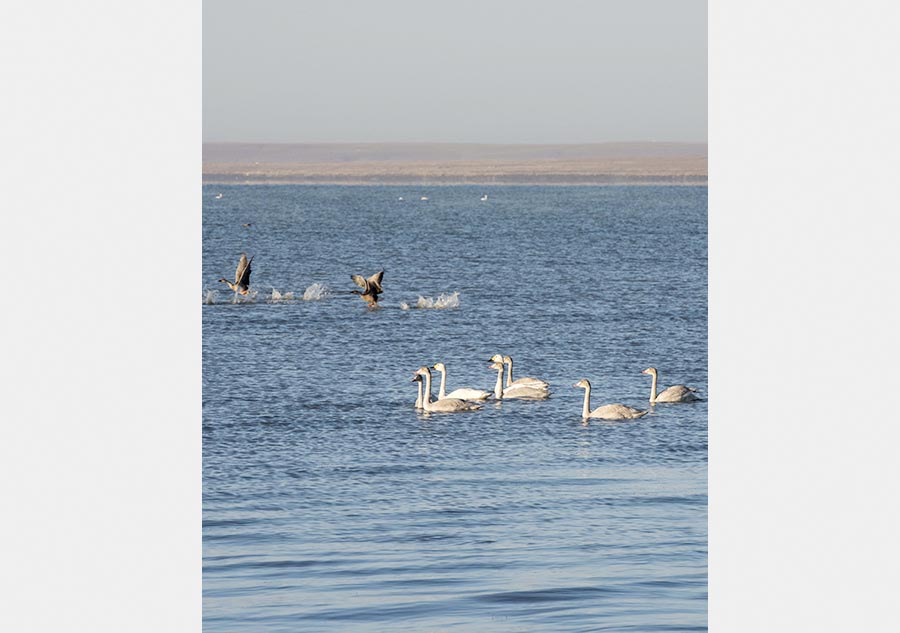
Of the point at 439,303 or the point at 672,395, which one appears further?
the point at 439,303

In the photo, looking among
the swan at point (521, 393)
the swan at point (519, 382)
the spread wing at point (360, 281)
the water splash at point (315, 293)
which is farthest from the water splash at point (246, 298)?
the swan at point (521, 393)

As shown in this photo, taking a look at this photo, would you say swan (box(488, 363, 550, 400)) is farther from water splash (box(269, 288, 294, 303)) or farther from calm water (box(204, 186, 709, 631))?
water splash (box(269, 288, 294, 303))

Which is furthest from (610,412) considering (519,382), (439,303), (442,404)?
(439,303)

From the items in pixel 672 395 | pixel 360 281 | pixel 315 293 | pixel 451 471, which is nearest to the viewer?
pixel 451 471

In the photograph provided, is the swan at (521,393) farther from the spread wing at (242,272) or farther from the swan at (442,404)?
the spread wing at (242,272)

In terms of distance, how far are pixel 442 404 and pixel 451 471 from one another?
488 cm

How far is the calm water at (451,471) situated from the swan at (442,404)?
0.26 meters

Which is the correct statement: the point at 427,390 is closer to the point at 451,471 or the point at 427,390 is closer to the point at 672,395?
the point at 672,395

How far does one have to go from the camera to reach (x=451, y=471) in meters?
16.3

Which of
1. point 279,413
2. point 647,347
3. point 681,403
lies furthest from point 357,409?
point 647,347

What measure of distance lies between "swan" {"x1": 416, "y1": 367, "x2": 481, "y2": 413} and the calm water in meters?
0.26

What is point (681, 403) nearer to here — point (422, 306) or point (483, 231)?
point (422, 306)

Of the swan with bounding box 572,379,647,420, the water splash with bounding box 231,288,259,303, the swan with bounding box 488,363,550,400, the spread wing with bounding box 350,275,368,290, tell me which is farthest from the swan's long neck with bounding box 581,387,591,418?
the water splash with bounding box 231,288,259,303

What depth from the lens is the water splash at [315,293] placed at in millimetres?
40688
